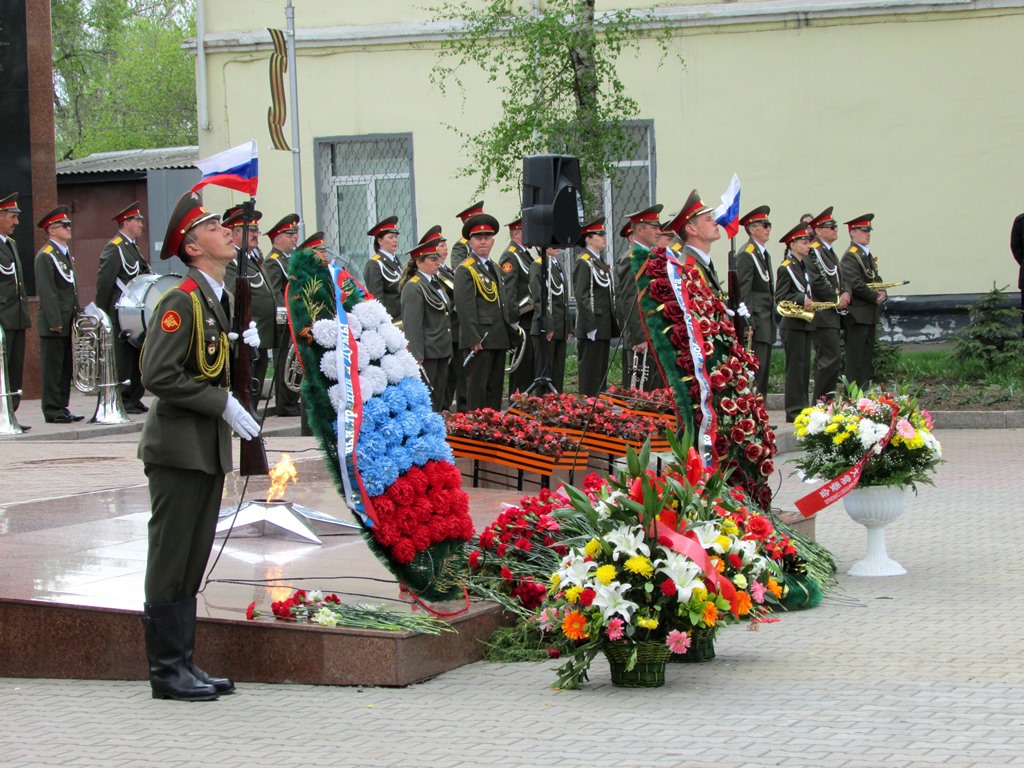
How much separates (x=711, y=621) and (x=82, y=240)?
973 inches

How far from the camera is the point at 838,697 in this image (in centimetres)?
603

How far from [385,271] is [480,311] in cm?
173

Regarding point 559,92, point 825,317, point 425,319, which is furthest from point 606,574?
point 559,92

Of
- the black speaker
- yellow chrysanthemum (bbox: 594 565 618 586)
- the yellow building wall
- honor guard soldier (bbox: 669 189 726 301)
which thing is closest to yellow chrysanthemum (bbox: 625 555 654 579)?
yellow chrysanthemum (bbox: 594 565 618 586)

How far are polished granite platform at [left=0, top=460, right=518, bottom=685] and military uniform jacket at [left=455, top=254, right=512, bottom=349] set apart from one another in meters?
7.01

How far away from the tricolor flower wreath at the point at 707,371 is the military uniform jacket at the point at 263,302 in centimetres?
871

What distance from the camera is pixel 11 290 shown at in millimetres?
16016

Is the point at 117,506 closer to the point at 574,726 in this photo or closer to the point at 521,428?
the point at 521,428

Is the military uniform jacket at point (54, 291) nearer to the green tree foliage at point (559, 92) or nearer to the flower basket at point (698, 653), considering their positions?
the green tree foliage at point (559, 92)

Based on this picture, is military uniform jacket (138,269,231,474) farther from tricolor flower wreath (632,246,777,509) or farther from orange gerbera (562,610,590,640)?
tricolor flower wreath (632,246,777,509)

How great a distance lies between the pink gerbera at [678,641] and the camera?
6.07 metres

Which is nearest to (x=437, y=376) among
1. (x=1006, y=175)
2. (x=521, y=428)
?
(x=521, y=428)

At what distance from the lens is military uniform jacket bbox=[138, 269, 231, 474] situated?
6.21 m

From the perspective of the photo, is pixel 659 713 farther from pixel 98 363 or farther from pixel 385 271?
pixel 98 363
